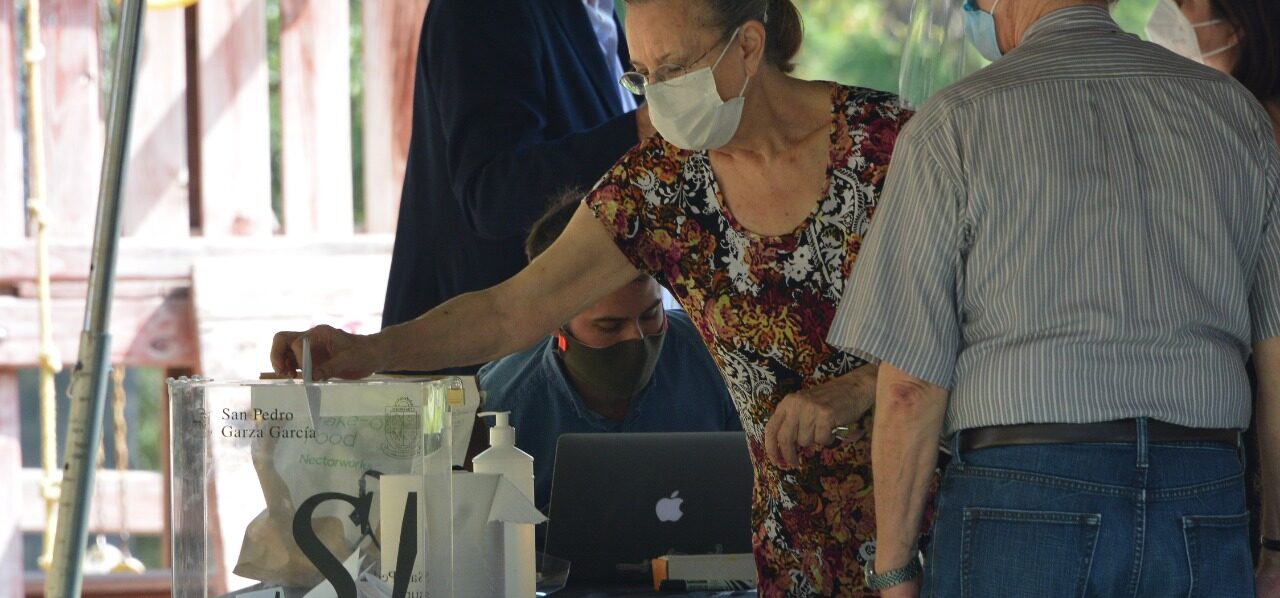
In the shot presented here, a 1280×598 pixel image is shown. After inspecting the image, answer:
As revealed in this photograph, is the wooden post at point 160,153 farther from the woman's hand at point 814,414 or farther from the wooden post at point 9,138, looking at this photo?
the woman's hand at point 814,414

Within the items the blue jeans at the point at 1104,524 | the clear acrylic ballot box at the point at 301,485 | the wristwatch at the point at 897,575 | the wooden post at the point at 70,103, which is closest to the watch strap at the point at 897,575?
the wristwatch at the point at 897,575

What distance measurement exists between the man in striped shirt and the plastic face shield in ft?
2.22

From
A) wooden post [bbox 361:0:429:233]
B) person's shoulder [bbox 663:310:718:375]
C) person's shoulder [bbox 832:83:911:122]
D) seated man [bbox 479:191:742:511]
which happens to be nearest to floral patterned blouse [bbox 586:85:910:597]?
person's shoulder [bbox 832:83:911:122]

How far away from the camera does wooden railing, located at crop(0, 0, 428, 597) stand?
3.84m

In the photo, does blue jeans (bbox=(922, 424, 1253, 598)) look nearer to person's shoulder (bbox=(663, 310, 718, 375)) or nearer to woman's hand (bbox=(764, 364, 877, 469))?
woman's hand (bbox=(764, 364, 877, 469))

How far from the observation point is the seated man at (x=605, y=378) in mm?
2748

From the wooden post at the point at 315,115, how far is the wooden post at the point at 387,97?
6 centimetres

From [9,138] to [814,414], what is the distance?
279cm

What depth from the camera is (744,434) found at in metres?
2.17

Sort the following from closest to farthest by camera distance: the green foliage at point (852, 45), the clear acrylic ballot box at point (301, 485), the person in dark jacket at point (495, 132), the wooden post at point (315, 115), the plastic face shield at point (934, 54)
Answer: the clear acrylic ballot box at point (301, 485) → the plastic face shield at point (934, 54) → the person in dark jacket at point (495, 132) → the wooden post at point (315, 115) → the green foliage at point (852, 45)

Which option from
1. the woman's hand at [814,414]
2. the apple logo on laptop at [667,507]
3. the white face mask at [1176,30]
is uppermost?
the white face mask at [1176,30]

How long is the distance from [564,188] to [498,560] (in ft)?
3.34

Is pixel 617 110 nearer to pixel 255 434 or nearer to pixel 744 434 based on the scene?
pixel 744 434

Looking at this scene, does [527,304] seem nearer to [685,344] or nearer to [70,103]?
[685,344]
